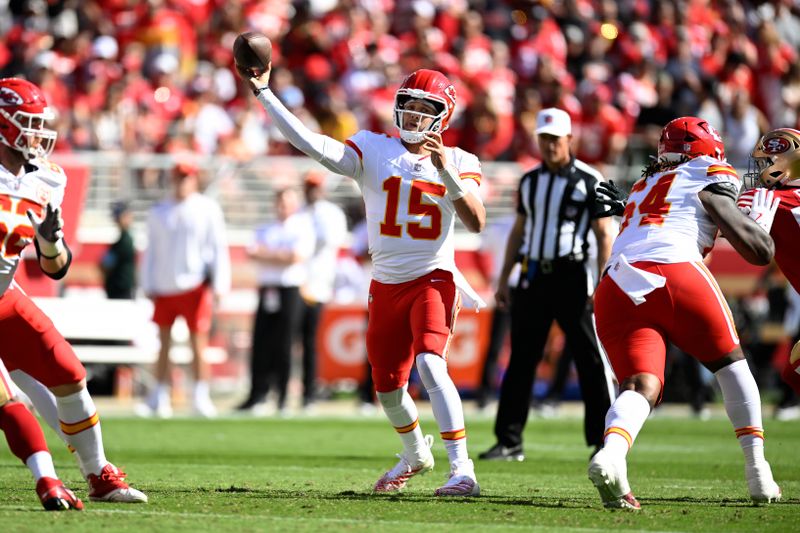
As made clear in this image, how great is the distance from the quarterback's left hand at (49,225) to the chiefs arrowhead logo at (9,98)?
1.60ft

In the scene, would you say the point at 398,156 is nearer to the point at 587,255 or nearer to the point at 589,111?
the point at 587,255

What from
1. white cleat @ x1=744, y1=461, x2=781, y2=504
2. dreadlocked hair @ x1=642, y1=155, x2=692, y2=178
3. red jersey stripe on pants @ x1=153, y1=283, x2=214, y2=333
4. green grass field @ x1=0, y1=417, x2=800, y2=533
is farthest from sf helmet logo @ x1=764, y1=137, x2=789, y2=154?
red jersey stripe on pants @ x1=153, y1=283, x2=214, y2=333

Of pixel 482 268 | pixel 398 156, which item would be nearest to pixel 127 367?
pixel 482 268

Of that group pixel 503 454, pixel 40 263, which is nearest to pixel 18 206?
pixel 40 263

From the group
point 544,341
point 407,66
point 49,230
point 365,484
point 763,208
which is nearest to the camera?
point 49,230

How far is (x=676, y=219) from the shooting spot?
6332 millimetres

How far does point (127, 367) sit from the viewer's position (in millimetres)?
15242

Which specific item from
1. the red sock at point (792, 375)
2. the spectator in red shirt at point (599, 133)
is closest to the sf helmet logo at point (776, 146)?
the red sock at point (792, 375)

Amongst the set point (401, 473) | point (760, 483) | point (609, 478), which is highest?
point (609, 478)

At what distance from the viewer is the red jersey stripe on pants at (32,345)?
5867mm

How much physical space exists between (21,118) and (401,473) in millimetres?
2569

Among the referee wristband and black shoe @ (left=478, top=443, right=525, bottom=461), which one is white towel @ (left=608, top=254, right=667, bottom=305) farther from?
black shoe @ (left=478, top=443, right=525, bottom=461)

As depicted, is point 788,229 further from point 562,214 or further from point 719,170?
point 562,214

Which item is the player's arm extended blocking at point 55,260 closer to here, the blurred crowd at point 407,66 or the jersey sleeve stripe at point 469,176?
the jersey sleeve stripe at point 469,176
